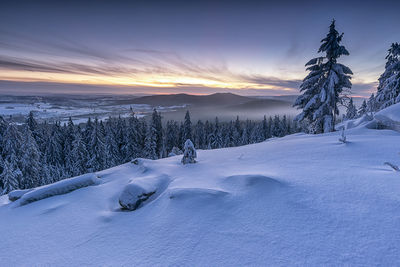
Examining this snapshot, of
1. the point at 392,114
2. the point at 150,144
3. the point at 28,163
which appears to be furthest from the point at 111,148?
the point at 392,114

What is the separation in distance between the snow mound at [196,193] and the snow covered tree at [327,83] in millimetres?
14661

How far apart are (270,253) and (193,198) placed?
7.95ft

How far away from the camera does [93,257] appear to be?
3.44 metres

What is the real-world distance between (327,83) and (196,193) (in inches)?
649

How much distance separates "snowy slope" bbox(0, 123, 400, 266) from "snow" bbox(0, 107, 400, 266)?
2cm

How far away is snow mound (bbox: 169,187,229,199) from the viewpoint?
188 inches

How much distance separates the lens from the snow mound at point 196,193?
4.79m

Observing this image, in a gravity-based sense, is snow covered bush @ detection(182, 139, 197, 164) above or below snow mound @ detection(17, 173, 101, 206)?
above

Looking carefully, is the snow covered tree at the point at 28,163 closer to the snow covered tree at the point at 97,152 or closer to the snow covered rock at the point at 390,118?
the snow covered tree at the point at 97,152

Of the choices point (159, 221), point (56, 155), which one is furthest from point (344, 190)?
point (56, 155)

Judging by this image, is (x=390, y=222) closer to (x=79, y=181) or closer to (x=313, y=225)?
(x=313, y=225)

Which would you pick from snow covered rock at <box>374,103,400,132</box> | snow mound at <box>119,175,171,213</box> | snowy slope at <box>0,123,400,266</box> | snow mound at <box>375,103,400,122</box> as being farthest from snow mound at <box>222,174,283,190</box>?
snow mound at <box>375,103,400,122</box>

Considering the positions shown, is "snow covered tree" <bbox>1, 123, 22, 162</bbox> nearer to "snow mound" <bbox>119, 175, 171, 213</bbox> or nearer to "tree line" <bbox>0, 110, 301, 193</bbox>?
"tree line" <bbox>0, 110, 301, 193</bbox>

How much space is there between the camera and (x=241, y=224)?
3.61 meters
